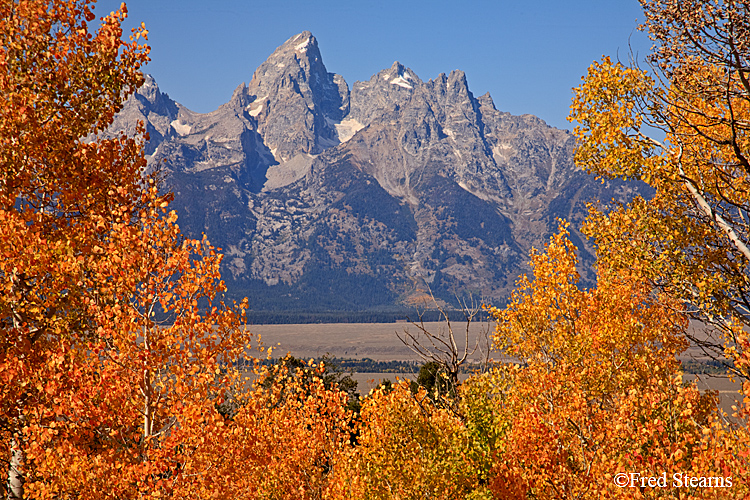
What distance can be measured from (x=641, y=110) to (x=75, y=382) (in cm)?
1529

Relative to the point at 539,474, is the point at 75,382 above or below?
above

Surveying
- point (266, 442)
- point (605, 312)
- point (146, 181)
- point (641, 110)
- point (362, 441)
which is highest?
point (641, 110)

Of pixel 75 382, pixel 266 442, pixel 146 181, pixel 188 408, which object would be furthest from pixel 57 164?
pixel 266 442

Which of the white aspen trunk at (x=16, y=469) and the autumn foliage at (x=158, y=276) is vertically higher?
the autumn foliage at (x=158, y=276)

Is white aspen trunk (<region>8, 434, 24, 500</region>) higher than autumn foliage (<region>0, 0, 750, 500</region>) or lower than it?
lower

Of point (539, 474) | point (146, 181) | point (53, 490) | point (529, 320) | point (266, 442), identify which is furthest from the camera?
point (529, 320)

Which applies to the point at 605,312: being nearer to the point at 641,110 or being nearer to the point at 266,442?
the point at 641,110

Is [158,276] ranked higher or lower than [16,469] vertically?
higher

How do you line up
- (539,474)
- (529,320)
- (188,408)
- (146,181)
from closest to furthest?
1. (188,408)
2. (146,181)
3. (539,474)
4. (529,320)

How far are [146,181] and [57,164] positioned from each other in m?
2.05

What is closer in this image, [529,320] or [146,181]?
[146,181]

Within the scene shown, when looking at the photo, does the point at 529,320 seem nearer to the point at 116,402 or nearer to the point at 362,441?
the point at 362,441

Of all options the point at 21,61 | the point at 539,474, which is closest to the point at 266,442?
the point at 539,474

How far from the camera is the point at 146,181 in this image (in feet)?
47.6
